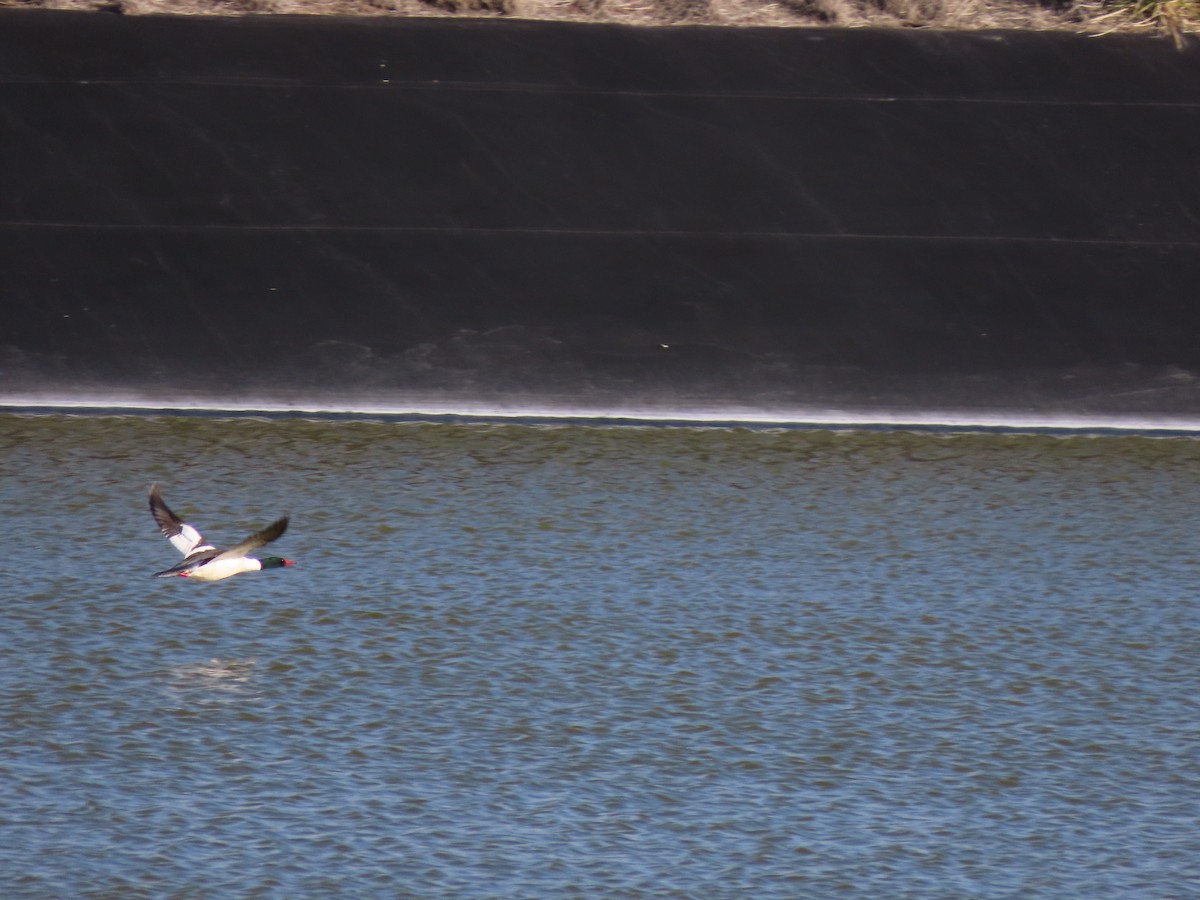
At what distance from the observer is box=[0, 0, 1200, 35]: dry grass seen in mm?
8195


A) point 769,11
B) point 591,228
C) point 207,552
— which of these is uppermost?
point 769,11

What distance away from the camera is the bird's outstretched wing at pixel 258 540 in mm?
5387

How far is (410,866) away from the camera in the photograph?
3844 millimetres

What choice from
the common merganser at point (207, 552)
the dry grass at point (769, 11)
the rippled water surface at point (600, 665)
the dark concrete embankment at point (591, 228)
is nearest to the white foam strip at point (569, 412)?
the dark concrete embankment at point (591, 228)

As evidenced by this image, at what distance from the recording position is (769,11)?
841cm

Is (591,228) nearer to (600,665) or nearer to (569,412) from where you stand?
(569,412)

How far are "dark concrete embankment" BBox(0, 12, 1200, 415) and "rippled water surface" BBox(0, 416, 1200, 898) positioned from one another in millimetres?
337

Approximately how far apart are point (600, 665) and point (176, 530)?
4.75 ft

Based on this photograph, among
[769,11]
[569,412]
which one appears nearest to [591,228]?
[569,412]

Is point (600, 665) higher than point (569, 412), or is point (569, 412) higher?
point (569, 412)

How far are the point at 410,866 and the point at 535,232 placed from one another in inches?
182

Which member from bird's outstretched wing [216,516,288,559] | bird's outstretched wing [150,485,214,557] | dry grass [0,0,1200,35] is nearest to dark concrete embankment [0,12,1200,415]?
dry grass [0,0,1200,35]

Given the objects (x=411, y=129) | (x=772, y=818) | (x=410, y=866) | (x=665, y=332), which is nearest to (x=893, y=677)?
(x=772, y=818)

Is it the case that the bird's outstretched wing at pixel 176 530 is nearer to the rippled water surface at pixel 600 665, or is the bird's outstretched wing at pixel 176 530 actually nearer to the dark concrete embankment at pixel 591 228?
the rippled water surface at pixel 600 665
